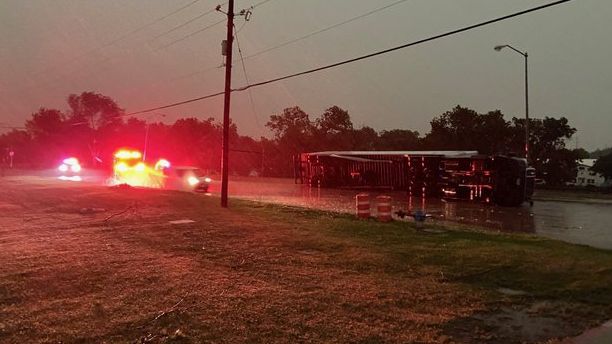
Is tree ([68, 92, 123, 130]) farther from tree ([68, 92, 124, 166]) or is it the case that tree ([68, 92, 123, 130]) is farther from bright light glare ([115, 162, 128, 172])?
bright light glare ([115, 162, 128, 172])

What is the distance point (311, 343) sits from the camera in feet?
18.3

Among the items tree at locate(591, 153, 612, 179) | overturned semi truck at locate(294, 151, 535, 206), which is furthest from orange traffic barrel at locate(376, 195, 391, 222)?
tree at locate(591, 153, 612, 179)

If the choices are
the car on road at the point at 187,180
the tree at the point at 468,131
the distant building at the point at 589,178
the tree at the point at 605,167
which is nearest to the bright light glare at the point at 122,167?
the car on road at the point at 187,180

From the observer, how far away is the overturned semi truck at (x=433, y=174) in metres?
27.6

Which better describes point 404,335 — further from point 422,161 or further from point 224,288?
point 422,161

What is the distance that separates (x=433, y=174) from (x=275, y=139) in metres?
46.3

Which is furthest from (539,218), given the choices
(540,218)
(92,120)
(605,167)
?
(92,120)

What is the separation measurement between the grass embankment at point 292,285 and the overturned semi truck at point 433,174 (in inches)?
532

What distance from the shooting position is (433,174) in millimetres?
32812

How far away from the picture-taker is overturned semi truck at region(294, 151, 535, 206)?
27594 mm

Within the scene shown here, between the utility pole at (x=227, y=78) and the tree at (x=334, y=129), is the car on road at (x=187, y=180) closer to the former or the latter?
the utility pole at (x=227, y=78)

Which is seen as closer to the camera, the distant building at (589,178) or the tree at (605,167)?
the tree at (605,167)

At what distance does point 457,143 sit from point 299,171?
15.8 m

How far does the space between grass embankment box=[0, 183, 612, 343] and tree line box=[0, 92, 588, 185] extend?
1937 cm
